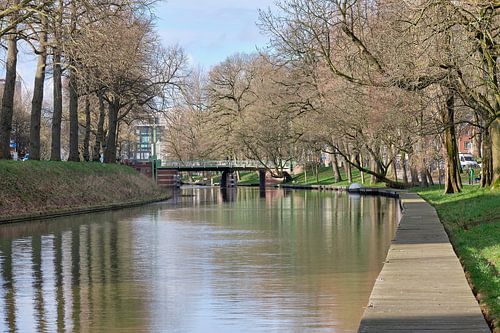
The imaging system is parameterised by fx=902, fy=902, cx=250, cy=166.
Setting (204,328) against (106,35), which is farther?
(106,35)

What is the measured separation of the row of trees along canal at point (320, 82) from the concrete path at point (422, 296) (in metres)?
9.05

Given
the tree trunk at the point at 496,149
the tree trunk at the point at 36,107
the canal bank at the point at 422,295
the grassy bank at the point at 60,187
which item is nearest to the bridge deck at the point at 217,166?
the grassy bank at the point at 60,187

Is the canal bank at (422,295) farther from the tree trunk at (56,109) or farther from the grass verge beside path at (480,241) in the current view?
the tree trunk at (56,109)

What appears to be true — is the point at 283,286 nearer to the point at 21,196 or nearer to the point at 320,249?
the point at 320,249

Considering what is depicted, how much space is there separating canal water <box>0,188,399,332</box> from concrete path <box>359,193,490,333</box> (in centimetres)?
70

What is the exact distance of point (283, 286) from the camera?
1688cm

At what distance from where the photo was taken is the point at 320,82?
6700 cm

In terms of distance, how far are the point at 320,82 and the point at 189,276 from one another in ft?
163

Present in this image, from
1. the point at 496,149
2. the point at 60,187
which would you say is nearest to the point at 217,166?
the point at 60,187

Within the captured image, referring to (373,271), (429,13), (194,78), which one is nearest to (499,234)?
(373,271)

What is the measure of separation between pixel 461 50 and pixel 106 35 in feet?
43.7

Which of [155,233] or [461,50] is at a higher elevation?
[461,50]

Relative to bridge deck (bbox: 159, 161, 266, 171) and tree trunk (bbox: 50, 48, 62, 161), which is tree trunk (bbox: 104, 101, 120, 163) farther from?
bridge deck (bbox: 159, 161, 266, 171)

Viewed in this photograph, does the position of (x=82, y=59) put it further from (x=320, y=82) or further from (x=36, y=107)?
(x=320, y=82)
